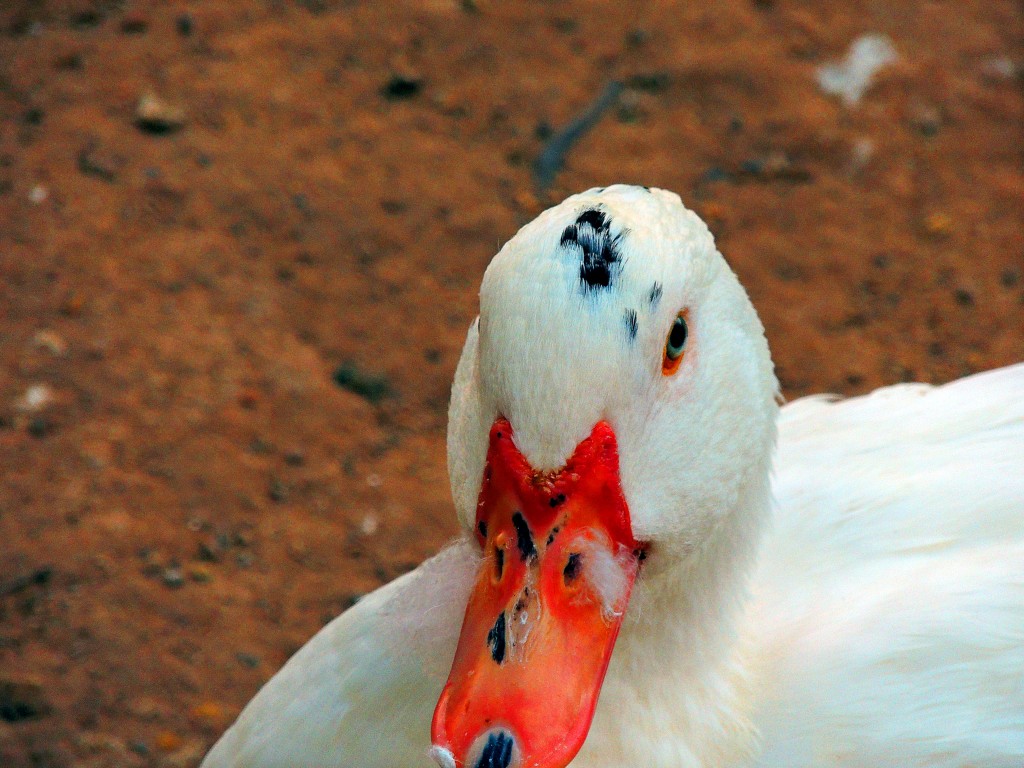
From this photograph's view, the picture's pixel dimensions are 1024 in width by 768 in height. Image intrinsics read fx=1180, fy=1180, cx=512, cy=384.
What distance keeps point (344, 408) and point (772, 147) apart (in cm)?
178

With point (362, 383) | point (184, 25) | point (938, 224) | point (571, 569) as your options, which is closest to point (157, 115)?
point (184, 25)

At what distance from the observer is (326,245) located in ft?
12.4

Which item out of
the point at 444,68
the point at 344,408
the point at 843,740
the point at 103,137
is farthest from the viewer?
the point at 444,68

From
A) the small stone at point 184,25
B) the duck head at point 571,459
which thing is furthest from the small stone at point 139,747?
the small stone at point 184,25

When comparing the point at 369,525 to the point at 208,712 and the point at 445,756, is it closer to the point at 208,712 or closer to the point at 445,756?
the point at 208,712

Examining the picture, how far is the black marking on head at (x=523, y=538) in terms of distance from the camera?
58.0 inches

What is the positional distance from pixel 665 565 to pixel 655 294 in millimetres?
384

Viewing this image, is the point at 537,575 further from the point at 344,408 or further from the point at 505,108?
the point at 505,108

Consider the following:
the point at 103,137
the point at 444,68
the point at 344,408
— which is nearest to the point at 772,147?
the point at 444,68

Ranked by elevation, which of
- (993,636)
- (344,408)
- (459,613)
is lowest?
(344,408)

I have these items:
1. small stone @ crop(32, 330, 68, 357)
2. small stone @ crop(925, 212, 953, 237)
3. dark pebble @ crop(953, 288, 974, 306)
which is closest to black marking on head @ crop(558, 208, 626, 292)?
small stone @ crop(32, 330, 68, 357)

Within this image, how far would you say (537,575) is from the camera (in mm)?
1457

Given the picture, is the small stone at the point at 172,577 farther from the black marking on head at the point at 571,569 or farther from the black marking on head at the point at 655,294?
the black marking on head at the point at 655,294

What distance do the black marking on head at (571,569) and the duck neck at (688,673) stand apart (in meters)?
0.29
